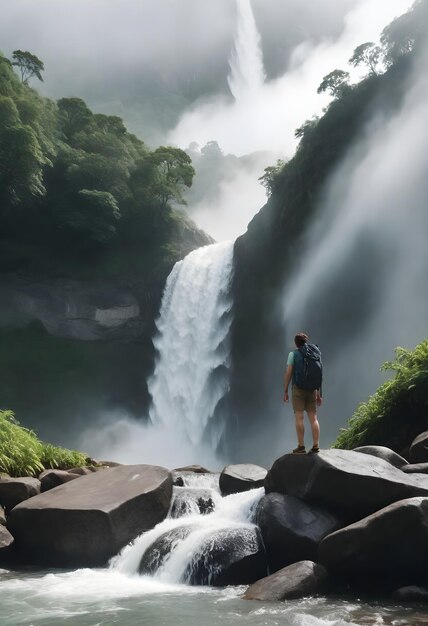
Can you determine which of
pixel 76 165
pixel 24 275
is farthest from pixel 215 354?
pixel 76 165

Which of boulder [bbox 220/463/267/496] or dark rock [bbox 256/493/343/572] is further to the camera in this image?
boulder [bbox 220/463/267/496]

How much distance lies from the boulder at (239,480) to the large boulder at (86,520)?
5.91 ft

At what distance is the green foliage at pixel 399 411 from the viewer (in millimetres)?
12102

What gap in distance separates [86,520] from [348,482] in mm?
4632

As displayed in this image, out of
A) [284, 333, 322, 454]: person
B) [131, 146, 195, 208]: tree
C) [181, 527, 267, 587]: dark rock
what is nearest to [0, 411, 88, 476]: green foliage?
[181, 527, 267, 587]: dark rock

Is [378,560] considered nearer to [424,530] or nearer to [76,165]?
[424,530]

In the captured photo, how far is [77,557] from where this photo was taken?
9820 mm

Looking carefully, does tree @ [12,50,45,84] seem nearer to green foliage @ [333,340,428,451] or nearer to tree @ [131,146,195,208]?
tree @ [131,146,195,208]

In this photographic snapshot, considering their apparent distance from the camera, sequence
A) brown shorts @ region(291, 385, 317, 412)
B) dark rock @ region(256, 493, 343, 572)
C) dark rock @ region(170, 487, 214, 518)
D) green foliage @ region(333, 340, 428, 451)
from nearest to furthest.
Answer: dark rock @ region(256, 493, 343, 572) → brown shorts @ region(291, 385, 317, 412) → dark rock @ region(170, 487, 214, 518) → green foliage @ region(333, 340, 428, 451)

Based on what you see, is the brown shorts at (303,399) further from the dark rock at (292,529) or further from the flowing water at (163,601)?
the flowing water at (163,601)

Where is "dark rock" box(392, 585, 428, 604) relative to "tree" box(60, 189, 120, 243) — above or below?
below

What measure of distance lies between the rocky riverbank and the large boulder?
2cm

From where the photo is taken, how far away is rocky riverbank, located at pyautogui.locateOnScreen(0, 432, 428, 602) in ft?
23.5

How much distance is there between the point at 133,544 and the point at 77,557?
1.00m
